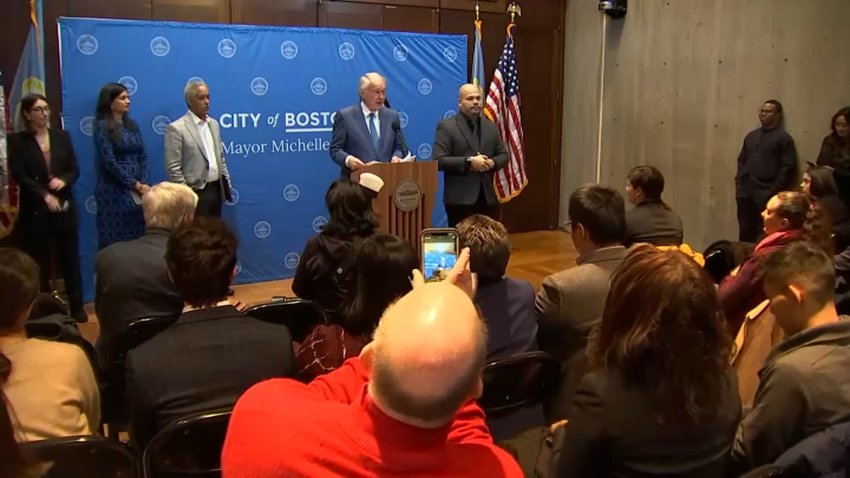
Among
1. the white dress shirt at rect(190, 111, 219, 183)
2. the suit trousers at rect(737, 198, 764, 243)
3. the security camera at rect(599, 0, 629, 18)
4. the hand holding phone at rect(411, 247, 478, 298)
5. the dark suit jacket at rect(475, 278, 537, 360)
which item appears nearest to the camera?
the hand holding phone at rect(411, 247, 478, 298)

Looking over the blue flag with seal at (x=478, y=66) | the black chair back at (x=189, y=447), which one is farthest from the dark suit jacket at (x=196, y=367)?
the blue flag with seal at (x=478, y=66)

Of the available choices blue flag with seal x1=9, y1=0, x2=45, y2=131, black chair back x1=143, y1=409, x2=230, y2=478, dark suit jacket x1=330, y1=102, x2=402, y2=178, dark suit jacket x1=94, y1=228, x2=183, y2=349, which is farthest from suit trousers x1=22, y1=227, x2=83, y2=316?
black chair back x1=143, y1=409, x2=230, y2=478

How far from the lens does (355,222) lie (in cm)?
309

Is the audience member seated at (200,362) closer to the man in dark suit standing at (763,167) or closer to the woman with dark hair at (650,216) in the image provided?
the woman with dark hair at (650,216)

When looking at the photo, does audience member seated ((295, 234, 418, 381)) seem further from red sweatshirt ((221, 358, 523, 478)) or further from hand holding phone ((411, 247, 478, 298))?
red sweatshirt ((221, 358, 523, 478))

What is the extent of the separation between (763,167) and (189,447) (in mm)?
5645

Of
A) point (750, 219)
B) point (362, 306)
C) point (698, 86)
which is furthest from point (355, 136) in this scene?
point (698, 86)

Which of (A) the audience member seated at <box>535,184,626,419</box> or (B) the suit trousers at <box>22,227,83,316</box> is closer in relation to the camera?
(A) the audience member seated at <box>535,184,626,419</box>

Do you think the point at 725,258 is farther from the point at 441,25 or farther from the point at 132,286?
the point at 441,25

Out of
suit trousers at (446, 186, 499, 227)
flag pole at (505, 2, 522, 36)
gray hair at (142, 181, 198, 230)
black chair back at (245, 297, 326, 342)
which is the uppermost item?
flag pole at (505, 2, 522, 36)

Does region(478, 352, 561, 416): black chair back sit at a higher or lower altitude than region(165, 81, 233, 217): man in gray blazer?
lower

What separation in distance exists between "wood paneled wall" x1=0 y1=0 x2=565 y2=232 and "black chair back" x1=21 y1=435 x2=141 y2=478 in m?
4.36

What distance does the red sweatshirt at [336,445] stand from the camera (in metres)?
1.06

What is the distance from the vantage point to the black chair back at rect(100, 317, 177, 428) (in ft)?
8.00
